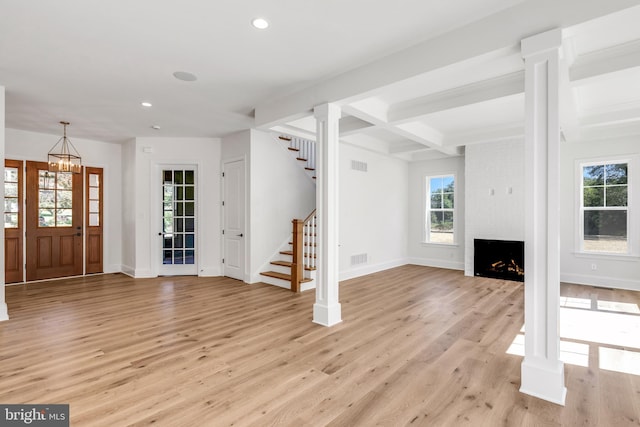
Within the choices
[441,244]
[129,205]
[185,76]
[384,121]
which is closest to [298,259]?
[384,121]

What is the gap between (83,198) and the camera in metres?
6.59

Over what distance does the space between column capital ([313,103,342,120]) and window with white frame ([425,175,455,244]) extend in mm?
4912

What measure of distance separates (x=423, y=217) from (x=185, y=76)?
21.0ft

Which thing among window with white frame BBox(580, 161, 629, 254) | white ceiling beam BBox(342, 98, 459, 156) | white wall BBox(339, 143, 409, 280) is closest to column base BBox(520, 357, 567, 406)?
white ceiling beam BBox(342, 98, 459, 156)

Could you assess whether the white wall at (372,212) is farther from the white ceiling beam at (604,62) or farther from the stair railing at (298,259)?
the white ceiling beam at (604,62)

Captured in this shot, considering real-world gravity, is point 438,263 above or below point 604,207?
below

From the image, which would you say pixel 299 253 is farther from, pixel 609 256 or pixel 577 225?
pixel 609 256

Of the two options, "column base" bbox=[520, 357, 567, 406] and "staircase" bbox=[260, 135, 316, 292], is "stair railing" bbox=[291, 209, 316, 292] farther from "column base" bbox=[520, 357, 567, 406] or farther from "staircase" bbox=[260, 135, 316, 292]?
"column base" bbox=[520, 357, 567, 406]

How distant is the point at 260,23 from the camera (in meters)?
2.67

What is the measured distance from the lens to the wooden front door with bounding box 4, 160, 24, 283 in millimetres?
5695

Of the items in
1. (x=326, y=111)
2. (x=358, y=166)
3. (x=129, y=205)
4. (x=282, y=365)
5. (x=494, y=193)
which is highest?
(x=326, y=111)

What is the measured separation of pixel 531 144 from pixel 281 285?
14.3ft

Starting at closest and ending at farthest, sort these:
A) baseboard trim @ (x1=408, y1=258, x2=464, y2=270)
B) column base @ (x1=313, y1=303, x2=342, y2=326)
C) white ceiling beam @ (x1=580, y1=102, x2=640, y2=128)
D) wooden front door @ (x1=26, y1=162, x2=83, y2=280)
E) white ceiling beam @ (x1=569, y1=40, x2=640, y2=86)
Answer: white ceiling beam @ (x1=569, y1=40, x2=640, y2=86) → column base @ (x1=313, y1=303, x2=342, y2=326) → white ceiling beam @ (x1=580, y1=102, x2=640, y2=128) → wooden front door @ (x1=26, y1=162, x2=83, y2=280) → baseboard trim @ (x1=408, y1=258, x2=464, y2=270)

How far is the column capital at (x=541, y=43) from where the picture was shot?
7.45 feet
